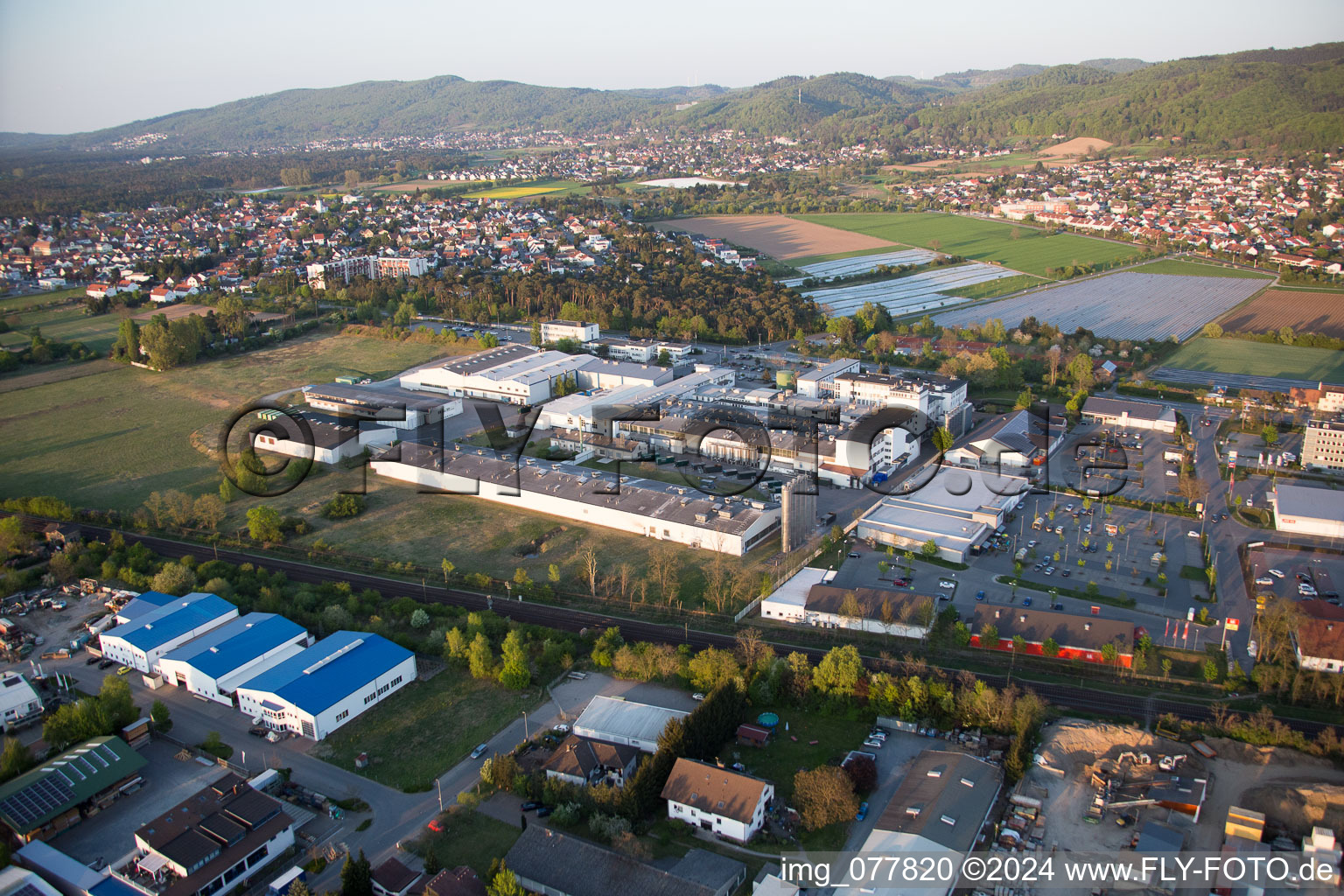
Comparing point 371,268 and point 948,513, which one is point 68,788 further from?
point 371,268

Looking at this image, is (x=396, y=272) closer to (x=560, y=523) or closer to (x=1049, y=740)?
(x=560, y=523)

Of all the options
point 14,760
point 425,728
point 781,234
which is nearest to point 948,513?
point 425,728

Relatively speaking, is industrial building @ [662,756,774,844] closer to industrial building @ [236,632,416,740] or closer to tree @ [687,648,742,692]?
tree @ [687,648,742,692]

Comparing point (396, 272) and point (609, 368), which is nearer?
point (609, 368)

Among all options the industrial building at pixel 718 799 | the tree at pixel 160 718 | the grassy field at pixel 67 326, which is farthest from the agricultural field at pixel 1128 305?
the grassy field at pixel 67 326

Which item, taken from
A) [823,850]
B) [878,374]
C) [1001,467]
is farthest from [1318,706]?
[878,374]

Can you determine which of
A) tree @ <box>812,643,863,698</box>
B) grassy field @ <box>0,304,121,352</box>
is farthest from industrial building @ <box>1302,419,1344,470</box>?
grassy field @ <box>0,304,121,352</box>
